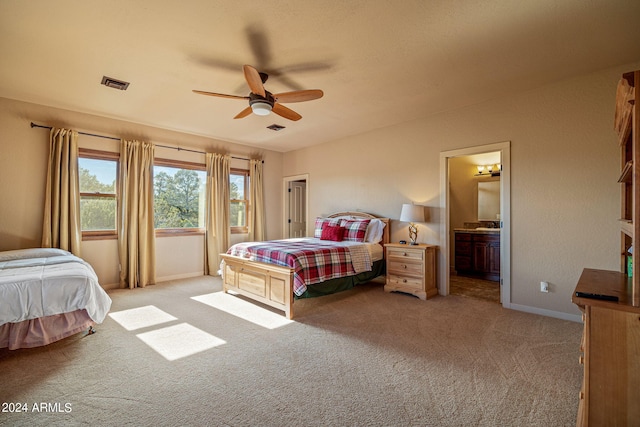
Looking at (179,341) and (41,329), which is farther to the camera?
(179,341)

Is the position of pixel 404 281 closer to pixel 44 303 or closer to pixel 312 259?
pixel 312 259

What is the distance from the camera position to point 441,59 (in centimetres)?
282

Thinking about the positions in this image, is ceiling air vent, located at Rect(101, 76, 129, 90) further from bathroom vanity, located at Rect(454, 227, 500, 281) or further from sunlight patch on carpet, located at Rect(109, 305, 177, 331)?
bathroom vanity, located at Rect(454, 227, 500, 281)

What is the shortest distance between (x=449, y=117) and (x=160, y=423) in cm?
459

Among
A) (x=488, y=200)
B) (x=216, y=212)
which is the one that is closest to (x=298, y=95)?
(x=216, y=212)

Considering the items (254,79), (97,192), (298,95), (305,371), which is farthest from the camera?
(97,192)

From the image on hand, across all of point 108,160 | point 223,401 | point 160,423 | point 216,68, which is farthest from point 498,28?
point 108,160

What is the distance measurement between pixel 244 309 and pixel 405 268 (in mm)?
2300

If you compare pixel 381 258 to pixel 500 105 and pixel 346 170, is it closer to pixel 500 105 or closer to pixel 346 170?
pixel 346 170

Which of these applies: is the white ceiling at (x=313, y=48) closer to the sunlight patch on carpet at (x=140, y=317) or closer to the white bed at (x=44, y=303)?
the white bed at (x=44, y=303)

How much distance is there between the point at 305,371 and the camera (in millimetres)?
2209

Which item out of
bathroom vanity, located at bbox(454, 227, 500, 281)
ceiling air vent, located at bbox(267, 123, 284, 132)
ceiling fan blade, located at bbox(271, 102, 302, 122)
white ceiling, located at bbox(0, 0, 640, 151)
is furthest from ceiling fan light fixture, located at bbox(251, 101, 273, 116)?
bathroom vanity, located at bbox(454, 227, 500, 281)

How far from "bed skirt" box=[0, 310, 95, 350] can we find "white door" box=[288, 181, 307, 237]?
4.61 meters

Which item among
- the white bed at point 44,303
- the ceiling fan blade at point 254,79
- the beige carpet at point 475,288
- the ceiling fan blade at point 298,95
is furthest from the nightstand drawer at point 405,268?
the white bed at point 44,303
